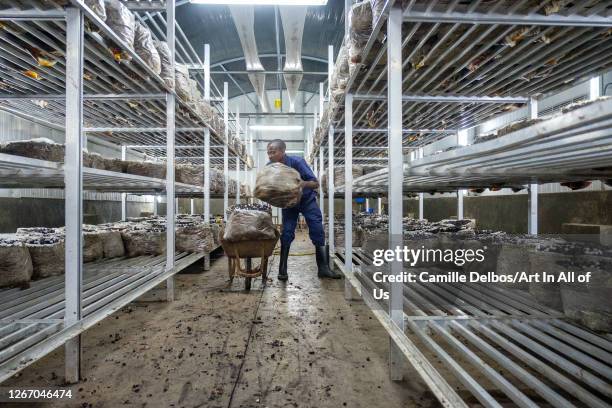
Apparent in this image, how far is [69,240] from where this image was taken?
144cm

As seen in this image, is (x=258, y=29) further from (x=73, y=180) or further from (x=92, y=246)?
(x=73, y=180)

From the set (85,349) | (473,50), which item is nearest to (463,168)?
(473,50)

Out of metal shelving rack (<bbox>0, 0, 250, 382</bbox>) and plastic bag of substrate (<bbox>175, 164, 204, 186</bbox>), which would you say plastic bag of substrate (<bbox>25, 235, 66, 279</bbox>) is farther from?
plastic bag of substrate (<bbox>175, 164, 204, 186</bbox>)

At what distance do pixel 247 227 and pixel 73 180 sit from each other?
4.90 ft

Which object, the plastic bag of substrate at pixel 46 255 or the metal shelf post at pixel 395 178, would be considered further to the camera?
the plastic bag of substrate at pixel 46 255

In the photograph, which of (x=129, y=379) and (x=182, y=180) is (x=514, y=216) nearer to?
(x=182, y=180)

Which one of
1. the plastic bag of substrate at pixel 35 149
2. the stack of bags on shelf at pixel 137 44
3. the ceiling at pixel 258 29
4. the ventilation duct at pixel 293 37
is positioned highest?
the ceiling at pixel 258 29

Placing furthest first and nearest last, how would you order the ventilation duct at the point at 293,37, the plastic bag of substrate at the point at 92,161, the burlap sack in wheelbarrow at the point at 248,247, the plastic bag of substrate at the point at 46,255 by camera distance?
the ventilation duct at the point at 293,37 < the burlap sack in wheelbarrow at the point at 248,247 < the plastic bag of substrate at the point at 92,161 < the plastic bag of substrate at the point at 46,255

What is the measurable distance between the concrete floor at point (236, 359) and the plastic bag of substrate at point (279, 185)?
2.97 ft

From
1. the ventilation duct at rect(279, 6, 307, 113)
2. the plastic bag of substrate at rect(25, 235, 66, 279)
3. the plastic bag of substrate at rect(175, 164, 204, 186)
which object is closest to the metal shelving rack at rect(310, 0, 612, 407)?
the plastic bag of substrate at rect(25, 235, 66, 279)

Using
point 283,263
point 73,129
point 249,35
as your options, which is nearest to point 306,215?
point 283,263

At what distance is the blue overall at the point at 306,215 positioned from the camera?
3.30 meters

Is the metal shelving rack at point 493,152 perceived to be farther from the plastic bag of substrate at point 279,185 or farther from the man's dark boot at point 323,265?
the man's dark boot at point 323,265

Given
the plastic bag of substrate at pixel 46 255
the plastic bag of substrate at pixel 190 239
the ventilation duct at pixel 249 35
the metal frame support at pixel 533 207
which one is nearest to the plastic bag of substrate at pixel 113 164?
the plastic bag of substrate at pixel 46 255
